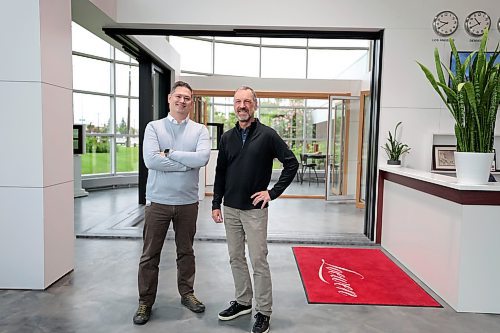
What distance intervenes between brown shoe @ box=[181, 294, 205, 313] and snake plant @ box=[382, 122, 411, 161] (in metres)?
3.05

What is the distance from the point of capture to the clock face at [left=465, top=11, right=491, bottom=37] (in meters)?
4.70

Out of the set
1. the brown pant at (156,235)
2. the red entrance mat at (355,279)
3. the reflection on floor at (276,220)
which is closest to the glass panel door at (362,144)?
the reflection on floor at (276,220)

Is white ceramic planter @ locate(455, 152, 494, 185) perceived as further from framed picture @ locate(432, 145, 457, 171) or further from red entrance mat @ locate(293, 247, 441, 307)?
framed picture @ locate(432, 145, 457, 171)

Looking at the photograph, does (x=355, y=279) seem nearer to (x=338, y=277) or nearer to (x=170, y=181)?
(x=338, y=277)

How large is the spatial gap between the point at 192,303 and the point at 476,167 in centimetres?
241

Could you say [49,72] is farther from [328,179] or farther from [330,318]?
[328,179]

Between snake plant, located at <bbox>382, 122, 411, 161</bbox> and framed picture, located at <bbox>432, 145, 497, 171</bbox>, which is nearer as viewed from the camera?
snake plant, located at <bbox>382, 122, 411, 161</bbox>

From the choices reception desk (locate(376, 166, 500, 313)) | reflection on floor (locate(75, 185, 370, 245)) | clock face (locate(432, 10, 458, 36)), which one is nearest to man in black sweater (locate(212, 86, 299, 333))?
reception desk (locate(376, 166, 500, 313))

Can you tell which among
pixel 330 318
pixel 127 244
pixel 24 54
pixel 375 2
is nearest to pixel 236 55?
pixel 375 2

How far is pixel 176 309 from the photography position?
293 centimetres

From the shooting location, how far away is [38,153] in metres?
3.14

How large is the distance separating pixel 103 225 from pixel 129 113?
544 cm

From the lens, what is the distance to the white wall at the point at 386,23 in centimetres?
481

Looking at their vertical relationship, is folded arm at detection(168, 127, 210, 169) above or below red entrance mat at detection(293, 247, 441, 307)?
above
